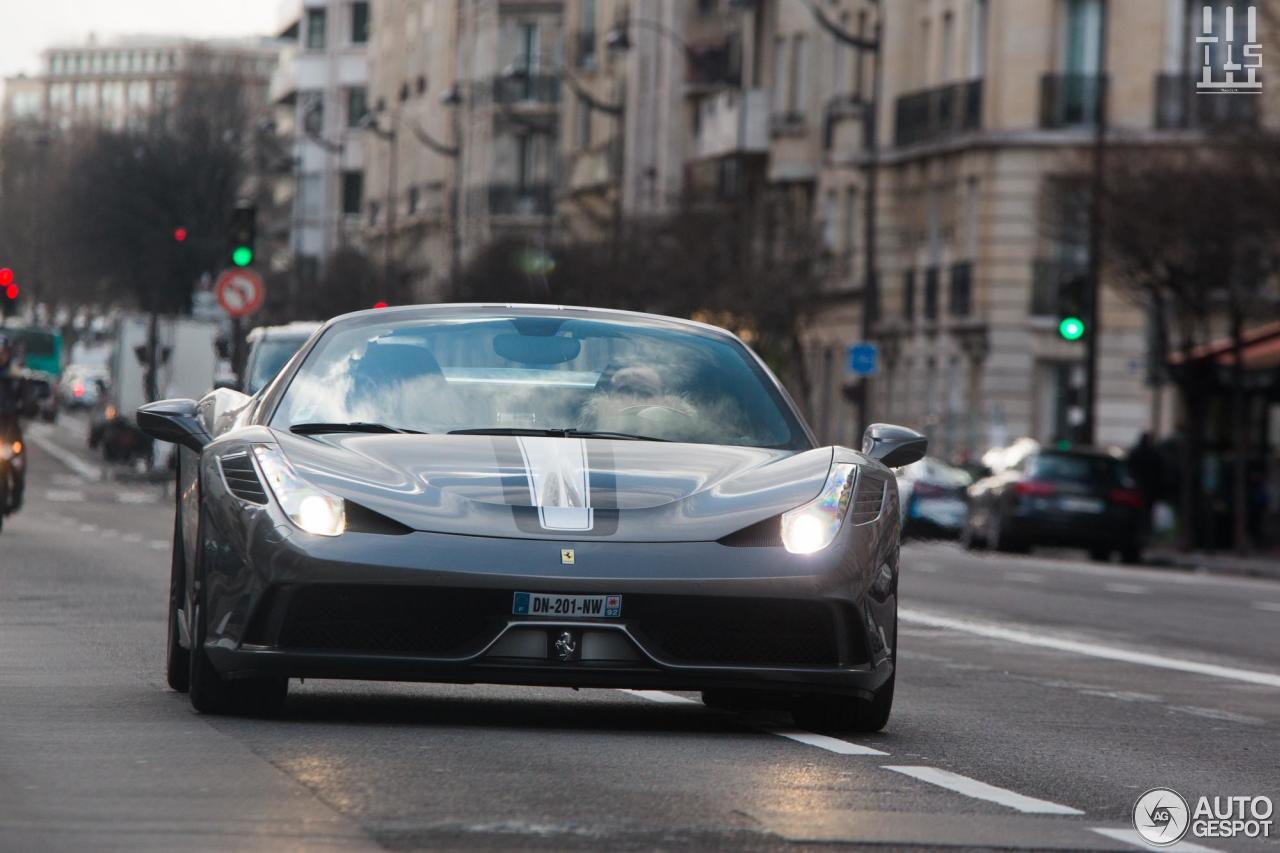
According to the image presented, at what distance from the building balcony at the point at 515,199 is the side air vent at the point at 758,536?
91.9 meters

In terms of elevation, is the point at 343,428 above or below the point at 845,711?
above

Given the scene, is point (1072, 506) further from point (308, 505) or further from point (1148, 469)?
point (308, 505)

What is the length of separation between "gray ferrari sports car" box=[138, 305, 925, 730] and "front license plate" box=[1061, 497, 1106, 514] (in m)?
31.6

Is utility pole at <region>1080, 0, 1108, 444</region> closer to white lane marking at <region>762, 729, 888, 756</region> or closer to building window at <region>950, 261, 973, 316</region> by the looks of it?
building window at <region>950, 261, 973, 316</region>

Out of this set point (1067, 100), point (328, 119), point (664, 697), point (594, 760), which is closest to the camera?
point (594, 760)

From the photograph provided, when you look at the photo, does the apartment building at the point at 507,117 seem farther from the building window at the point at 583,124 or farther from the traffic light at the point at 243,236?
the traffic light at the point at 243,236

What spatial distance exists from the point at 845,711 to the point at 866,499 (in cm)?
80

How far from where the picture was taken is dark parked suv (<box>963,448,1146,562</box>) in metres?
41.8

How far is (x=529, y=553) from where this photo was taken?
380 inches

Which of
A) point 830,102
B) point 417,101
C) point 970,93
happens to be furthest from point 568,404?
point 417,101


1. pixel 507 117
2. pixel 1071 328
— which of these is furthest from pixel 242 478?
pixel 507 117

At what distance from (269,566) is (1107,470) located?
109ft

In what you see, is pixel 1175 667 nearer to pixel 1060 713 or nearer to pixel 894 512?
pixel 1060 713

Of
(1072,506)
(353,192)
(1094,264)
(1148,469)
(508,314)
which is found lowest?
(1072,506)
